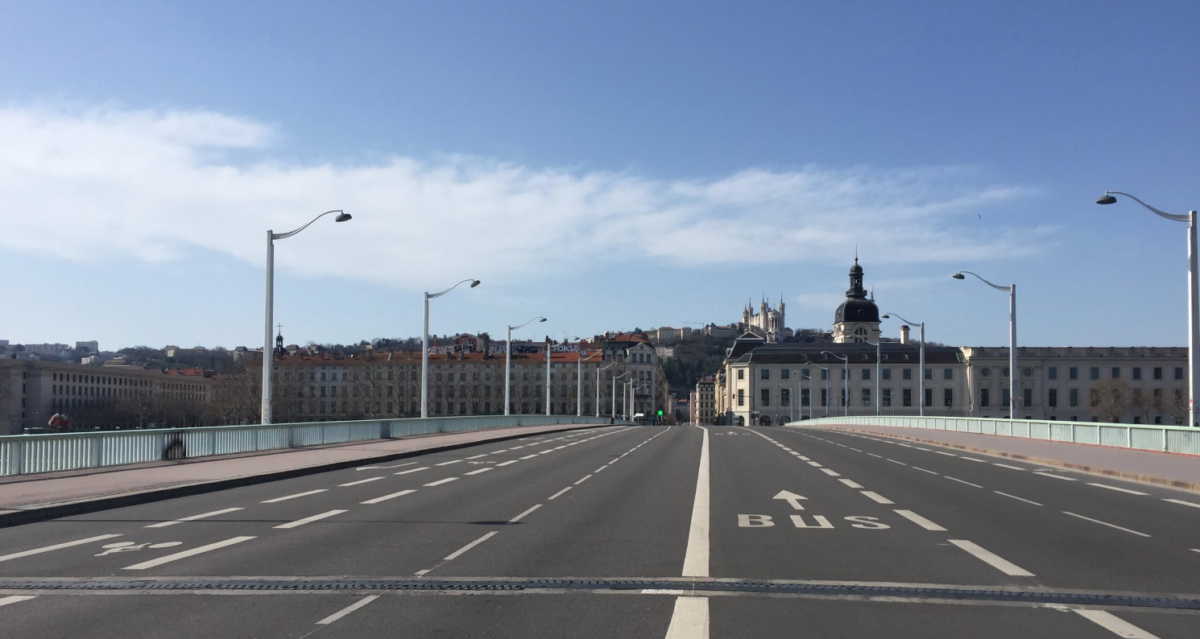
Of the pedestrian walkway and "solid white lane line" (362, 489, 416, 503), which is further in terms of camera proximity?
"solid white lane line" (362, 489, 416, 503)

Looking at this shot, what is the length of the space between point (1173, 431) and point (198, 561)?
1036 inches

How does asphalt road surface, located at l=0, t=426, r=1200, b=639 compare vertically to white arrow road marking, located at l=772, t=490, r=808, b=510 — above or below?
above

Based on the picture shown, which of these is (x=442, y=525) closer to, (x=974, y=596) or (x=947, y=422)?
(x=974, y=596)

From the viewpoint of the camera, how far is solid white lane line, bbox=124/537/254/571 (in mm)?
10523

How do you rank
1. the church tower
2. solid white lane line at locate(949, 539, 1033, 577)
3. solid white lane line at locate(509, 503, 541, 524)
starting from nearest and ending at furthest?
solid white lane line at locate(949, 539, 1033, 577)
solid white lane line at locate(509, 503, 541, 524)
the church tower

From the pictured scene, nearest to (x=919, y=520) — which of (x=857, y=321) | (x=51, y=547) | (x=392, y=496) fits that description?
(x=392, y=496)

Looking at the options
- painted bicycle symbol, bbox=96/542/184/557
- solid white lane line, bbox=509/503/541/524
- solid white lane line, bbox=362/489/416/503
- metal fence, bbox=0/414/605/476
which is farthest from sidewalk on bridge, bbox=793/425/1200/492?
metal fence, bbox=0/414/605/476

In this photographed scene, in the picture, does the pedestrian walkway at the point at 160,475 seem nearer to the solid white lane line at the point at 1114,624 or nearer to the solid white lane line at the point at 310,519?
the solid white lane line at the point at 310,519

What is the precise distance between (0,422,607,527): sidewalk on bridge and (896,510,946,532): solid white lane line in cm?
1269

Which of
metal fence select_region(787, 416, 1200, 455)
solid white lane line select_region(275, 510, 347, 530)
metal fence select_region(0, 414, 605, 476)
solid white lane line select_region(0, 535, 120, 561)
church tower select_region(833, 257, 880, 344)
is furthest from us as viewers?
church tower select_region(833, 257, 880, 344)

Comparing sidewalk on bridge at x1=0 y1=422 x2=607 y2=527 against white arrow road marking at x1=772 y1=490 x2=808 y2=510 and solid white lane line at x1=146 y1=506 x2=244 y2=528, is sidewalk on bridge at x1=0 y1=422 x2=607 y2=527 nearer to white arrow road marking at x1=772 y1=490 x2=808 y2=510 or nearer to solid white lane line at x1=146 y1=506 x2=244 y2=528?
solid white lane line at x1=146 y1=506 x2=244 y2=528

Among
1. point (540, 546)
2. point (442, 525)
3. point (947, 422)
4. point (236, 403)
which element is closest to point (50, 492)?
point (442, 525)

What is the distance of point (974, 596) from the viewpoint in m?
8.91

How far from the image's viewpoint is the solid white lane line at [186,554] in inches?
414
